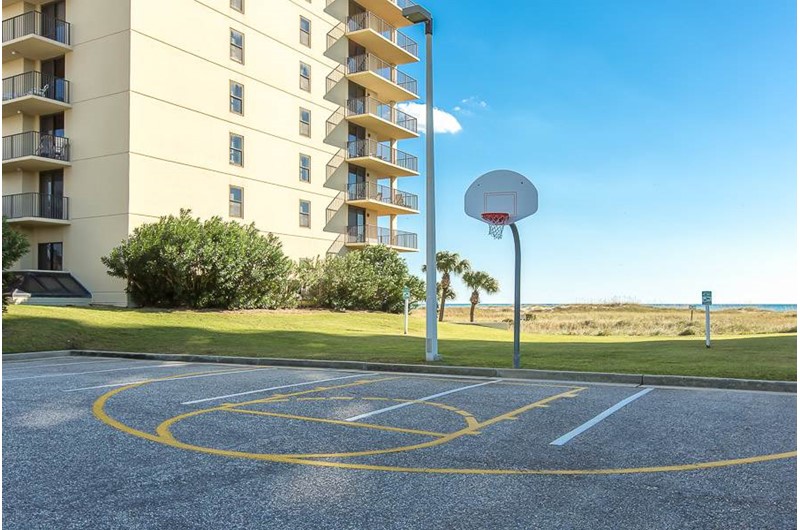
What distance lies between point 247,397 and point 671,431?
5.45m

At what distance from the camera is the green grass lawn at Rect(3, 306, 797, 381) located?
518 inches

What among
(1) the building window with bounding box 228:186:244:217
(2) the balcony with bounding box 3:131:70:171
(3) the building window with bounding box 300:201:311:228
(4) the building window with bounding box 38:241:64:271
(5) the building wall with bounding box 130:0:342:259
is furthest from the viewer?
(3) the building window with bounding box 300:201:311:228

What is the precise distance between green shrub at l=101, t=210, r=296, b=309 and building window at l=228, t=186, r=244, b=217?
3.94 m

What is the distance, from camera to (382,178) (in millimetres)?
46750

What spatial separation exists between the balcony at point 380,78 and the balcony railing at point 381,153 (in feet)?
11.9

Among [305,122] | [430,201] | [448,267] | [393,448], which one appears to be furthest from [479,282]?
[393,448]

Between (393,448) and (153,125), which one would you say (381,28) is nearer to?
(153,125)

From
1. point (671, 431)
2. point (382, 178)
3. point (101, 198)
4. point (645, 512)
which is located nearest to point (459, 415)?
point (671, 431)

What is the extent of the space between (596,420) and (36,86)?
3272cm

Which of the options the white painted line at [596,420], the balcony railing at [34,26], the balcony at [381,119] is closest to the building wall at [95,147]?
the balcony railing at [34,26]

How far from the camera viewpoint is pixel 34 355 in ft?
54.8

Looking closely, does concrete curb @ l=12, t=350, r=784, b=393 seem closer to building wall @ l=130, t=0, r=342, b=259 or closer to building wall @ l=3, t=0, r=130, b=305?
building wall @ l=3, t=0, r=130, b=305

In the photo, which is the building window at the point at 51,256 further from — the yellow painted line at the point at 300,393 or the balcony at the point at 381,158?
the yellow painted line at the point at 300,393

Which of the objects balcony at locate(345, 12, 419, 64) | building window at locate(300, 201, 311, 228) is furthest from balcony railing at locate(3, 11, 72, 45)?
balcony at locate(345, 12, 419, 64)
